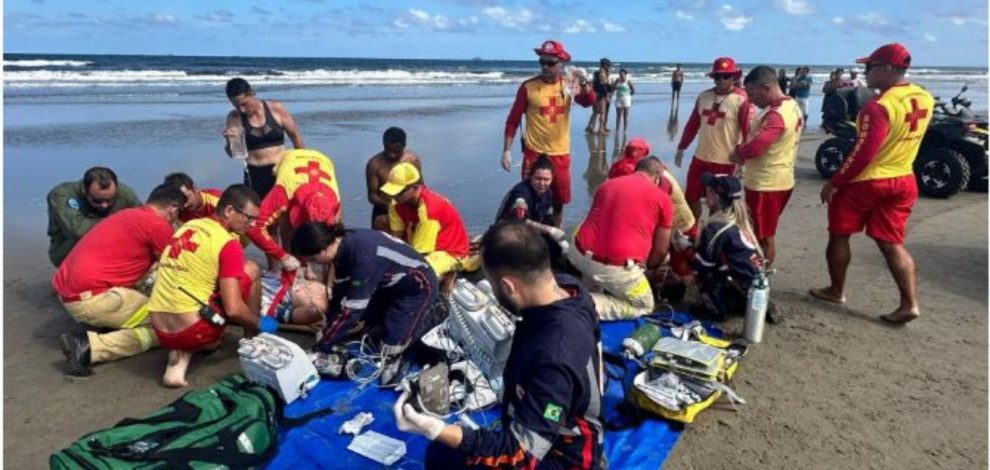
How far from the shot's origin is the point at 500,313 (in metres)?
3.62

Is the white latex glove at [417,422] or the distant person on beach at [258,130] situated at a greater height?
the distant person on beach at [258,130]

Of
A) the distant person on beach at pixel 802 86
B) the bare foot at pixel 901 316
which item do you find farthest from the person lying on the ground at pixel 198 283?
the distant person on beach at pixel 802 86

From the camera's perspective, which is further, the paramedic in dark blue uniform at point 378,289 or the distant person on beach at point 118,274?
the distant person on beach at point 118,274

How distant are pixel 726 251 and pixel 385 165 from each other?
317cm

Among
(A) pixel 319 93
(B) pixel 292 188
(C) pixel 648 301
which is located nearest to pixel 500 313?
(C) pixel 648 301

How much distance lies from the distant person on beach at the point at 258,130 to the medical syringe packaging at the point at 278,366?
105 inches

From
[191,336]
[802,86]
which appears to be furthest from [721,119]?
[802,86]

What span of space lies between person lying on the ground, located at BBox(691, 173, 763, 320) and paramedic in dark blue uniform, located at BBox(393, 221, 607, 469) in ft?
8.54

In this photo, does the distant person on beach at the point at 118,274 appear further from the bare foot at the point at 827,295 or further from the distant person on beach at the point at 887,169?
the bare foot at the point at 827,295

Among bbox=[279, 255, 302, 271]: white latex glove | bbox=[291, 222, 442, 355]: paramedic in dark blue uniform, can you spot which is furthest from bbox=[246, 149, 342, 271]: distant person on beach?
bbox=[291, 222, 442, 355]: paramedic in dark blue uniform

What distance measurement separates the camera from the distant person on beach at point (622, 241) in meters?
4.78

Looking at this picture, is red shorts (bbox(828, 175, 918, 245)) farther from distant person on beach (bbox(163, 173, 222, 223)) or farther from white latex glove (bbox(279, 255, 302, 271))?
distant person on beach (bbox(163, 173, 222, 223))

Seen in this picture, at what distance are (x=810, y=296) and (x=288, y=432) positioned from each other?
4.09 m

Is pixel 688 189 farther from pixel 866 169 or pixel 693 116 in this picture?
pixel 866 169
